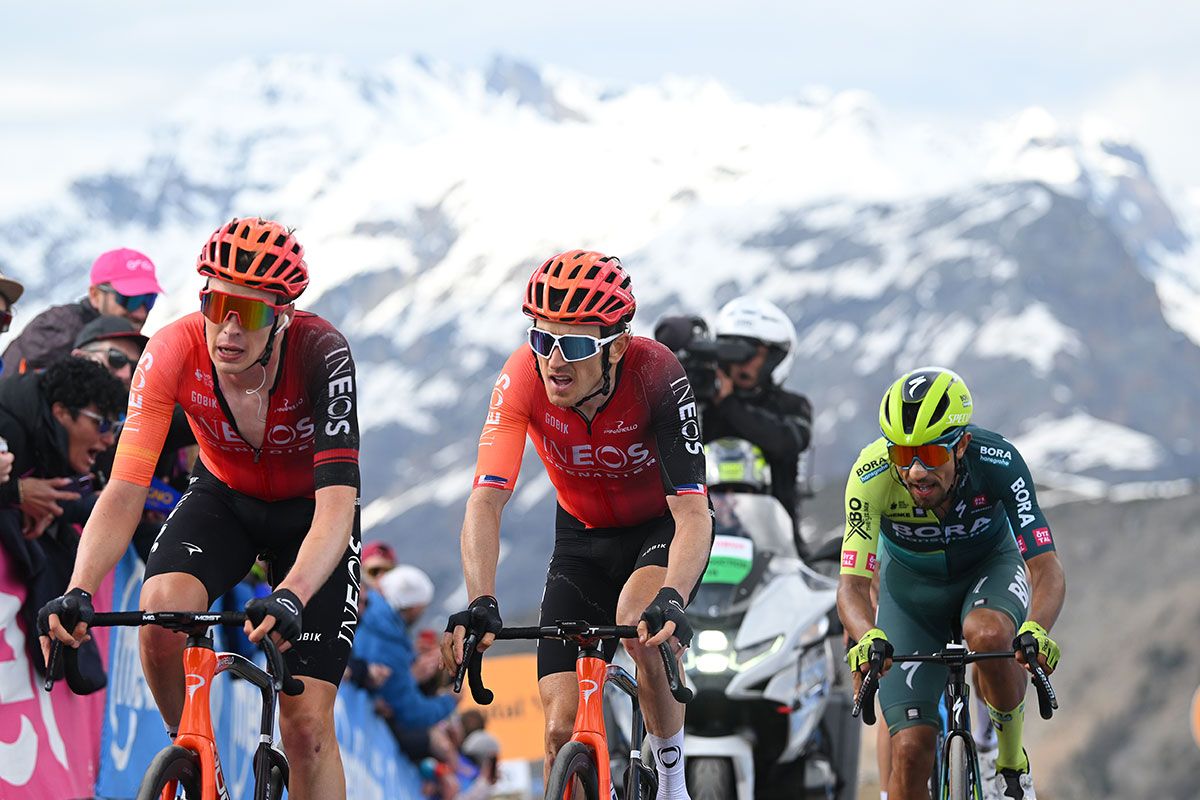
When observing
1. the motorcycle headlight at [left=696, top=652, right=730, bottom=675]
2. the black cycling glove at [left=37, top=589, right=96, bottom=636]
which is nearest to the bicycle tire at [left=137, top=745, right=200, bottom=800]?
the black cycling glove at [left=37, top=589, right=96, bottom=636]

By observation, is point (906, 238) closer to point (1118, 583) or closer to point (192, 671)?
point (1118, 583)

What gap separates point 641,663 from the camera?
6328mm

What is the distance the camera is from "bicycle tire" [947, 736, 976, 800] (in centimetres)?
714

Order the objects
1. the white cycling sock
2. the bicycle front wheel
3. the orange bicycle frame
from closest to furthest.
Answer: the bicycle front wheel, the orange bicycle frame, the white cycling sock

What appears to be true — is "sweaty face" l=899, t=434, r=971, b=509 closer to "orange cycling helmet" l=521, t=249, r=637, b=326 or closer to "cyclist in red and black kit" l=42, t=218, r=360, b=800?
"orange cycling helmet" l=521, t=249, r=637, b=326

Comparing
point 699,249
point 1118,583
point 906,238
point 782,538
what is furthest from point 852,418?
point 782,538

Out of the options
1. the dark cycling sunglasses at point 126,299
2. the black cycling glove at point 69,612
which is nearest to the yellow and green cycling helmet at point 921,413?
the black cycling glove at point 69,612

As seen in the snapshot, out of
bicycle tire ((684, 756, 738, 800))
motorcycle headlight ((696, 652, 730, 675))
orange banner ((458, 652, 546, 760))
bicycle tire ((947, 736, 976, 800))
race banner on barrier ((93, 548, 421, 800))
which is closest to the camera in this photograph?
bicycle tire ((947, 736, 976, 800))

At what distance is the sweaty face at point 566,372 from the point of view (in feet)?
20.8

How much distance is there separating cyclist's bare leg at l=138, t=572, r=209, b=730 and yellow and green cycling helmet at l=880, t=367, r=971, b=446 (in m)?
3.00

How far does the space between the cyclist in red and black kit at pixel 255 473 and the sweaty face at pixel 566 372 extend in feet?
2.39

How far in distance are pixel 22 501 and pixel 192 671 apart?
7.80 feet

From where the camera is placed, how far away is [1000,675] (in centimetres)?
743

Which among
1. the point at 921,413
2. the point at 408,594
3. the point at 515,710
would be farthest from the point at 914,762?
the point at 515,710
